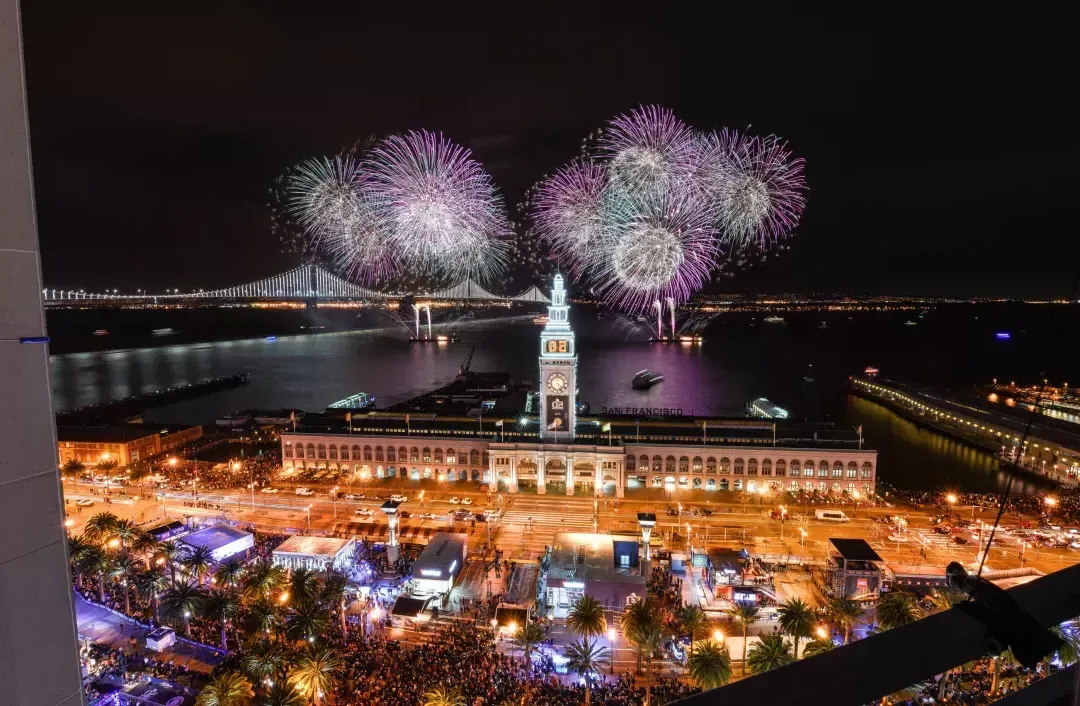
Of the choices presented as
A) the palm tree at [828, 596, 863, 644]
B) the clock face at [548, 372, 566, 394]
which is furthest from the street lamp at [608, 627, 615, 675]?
the clock face at [548, 372, 566, 394]

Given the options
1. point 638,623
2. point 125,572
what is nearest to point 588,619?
point 638,623

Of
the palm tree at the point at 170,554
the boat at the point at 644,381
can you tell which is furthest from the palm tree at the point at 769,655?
the boat at the point at 644,381

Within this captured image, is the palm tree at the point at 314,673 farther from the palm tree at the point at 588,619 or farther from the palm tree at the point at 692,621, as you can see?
the palm tree at the point at 692,621

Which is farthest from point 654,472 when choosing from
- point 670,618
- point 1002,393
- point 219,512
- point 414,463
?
point 1002,393

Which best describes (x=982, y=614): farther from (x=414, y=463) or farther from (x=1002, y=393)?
(x=1002, y=393)

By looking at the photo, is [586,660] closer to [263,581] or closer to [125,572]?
[263,581]

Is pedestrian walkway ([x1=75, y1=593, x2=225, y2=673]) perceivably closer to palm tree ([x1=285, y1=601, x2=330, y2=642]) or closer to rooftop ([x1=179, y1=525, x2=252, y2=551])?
palm tree ([x1=285, y1=601, x2=330, y2=642])
